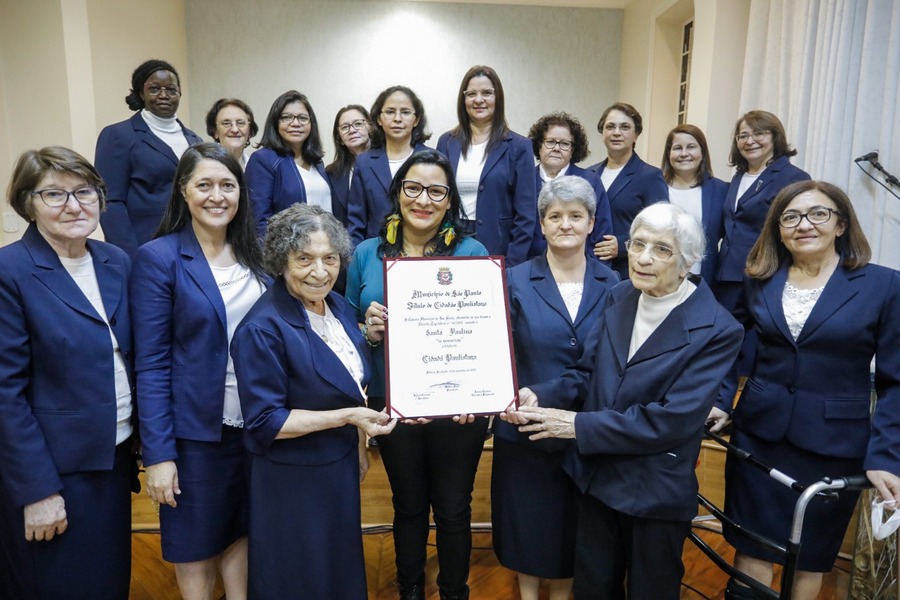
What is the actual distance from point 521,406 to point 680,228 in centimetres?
66

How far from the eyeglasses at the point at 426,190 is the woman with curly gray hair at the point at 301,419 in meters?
0.35

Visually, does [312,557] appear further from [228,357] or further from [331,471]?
[228,357]

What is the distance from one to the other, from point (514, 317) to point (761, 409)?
82 cm

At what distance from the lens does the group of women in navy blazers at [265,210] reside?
1641 millimetres

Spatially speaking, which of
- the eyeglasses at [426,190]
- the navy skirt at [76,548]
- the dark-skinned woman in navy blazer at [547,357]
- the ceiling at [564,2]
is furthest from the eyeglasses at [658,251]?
the ceiling at [564,2]

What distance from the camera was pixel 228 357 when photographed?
1.69 metres

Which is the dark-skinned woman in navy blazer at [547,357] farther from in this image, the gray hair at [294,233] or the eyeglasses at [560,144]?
the eyeglasses at [560,144]

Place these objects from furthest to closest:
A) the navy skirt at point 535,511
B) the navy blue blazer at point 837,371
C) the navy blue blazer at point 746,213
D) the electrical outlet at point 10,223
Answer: the electrical outlet at point 10,223
the navy blue blazer at point 746,213
the navy skirt at point 535,511
the navy blue blazer at point 837,371

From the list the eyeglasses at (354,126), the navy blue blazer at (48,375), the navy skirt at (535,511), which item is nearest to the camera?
the navy blue blazer at (48,375)

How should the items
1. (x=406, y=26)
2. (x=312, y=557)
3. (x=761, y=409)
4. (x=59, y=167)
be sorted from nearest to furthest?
(x=59, y=167) → (x=312, y=557) → (x=761, y=409) → (x=406, y=26)

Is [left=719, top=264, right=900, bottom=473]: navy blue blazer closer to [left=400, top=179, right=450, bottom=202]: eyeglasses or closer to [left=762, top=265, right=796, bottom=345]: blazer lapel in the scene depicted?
[left=762, top=265, right=796, bottom=345]: blazer lapel

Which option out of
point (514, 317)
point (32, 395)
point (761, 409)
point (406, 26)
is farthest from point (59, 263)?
point (406, 26)

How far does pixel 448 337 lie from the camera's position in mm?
1692

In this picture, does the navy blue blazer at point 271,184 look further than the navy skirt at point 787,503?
Yes
